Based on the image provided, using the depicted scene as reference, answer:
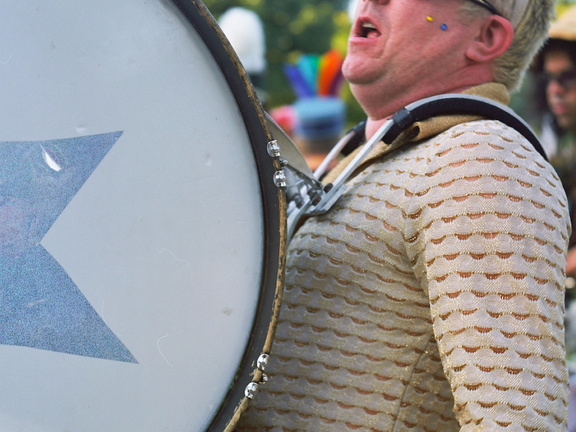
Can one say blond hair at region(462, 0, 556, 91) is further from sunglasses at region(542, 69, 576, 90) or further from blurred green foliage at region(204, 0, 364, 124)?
blurred green foliage at region(204, 0, 364, 124)

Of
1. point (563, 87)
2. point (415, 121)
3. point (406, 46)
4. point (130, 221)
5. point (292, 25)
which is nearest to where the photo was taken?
point (130, 221)

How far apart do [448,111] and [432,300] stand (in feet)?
1.27

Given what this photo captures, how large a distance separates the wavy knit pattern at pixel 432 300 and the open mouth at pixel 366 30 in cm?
26

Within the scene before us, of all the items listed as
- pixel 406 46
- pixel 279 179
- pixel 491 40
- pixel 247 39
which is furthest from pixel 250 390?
pixel 247 39

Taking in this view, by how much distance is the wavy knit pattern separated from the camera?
119 cm

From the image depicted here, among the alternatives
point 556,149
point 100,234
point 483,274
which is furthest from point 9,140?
point 556,149

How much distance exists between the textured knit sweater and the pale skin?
7 centimetres

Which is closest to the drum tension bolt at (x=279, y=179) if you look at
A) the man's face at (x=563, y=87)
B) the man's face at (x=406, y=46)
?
the man's face at (x=406, y=46)

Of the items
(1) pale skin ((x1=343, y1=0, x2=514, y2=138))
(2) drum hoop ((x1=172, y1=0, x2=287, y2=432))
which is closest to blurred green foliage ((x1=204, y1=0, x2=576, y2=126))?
(1) pale skin ((x1=343, y1=0, x2=514, y2=138))

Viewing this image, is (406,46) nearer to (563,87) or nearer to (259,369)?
(259,369)

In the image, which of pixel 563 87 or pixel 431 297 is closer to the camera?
pixel 431 297

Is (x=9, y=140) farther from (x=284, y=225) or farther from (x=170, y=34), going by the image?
(x=284, y=225)

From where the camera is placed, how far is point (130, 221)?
122cm

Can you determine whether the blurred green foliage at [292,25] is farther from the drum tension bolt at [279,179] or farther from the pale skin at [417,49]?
the drum tension bolt at [279,179]
